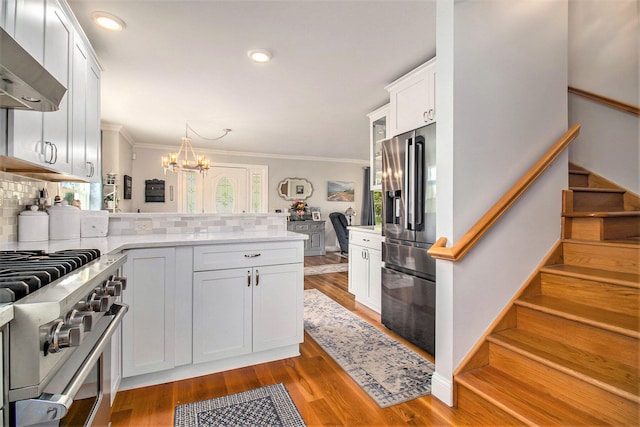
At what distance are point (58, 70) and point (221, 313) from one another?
67.6 inches

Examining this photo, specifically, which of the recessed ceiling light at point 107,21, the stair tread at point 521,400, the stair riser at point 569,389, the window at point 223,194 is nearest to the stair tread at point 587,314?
the stair riser at point 569,389

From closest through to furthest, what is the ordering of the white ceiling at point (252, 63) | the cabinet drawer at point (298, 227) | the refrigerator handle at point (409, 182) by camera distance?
the white ceiling at point (252, 63) → the refrigerator handle at point (409, 182) → the cabinet drawer at point (298, 227)

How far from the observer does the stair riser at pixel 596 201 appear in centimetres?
224

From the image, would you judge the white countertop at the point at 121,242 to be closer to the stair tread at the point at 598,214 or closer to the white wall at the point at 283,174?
the stair tread at the point at 598,214

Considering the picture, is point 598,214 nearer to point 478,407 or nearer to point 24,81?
point 478,407

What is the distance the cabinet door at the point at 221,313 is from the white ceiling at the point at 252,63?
1.75 meters

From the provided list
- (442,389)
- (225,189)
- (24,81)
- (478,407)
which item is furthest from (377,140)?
(225,189)

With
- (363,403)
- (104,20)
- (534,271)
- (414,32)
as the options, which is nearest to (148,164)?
(104,20)

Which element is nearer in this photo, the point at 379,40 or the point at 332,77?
the point at 379,40

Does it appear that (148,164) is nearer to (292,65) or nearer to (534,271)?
(292,65)

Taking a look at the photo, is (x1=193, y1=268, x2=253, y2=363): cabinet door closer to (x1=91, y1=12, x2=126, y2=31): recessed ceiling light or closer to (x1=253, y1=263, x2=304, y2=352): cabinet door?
(x1=253, y1=263, x2=304, y2=352): cabinet door

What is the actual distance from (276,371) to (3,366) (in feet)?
5.65

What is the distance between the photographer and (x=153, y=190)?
6.07 m

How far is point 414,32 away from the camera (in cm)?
218
